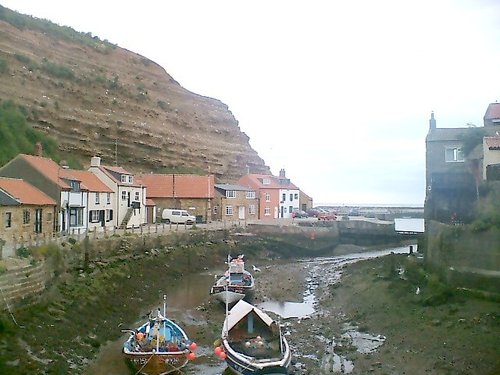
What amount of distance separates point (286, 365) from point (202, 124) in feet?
255

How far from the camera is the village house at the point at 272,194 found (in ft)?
227

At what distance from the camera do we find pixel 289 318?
27594mm

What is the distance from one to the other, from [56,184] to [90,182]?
8.19 m

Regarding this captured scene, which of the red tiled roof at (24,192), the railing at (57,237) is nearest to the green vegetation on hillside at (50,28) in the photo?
the railing at (57,237)

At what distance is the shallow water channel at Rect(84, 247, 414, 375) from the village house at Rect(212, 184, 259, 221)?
15.6 meters

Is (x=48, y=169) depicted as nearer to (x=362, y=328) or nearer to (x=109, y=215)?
(x=109, y=215)

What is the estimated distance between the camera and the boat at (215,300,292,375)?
1775 centimetres

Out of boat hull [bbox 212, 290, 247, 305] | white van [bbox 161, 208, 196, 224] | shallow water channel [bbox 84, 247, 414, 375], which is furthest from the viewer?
white van [bbox 161, 208, 196, 224]

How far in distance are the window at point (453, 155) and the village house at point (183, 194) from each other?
2748 cm

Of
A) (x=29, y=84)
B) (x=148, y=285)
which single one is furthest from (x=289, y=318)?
(x=29, y=84)

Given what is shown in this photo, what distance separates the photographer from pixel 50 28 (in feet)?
296

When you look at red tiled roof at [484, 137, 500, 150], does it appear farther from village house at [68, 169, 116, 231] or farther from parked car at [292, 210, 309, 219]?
parked car at [292, 210, 309, 219]

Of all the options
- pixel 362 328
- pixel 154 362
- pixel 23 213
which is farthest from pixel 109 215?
pixel 154 362

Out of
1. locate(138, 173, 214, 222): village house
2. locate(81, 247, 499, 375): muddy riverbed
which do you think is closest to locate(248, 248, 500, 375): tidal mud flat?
locate(81, 247, 499, 375): muddy riverbed
